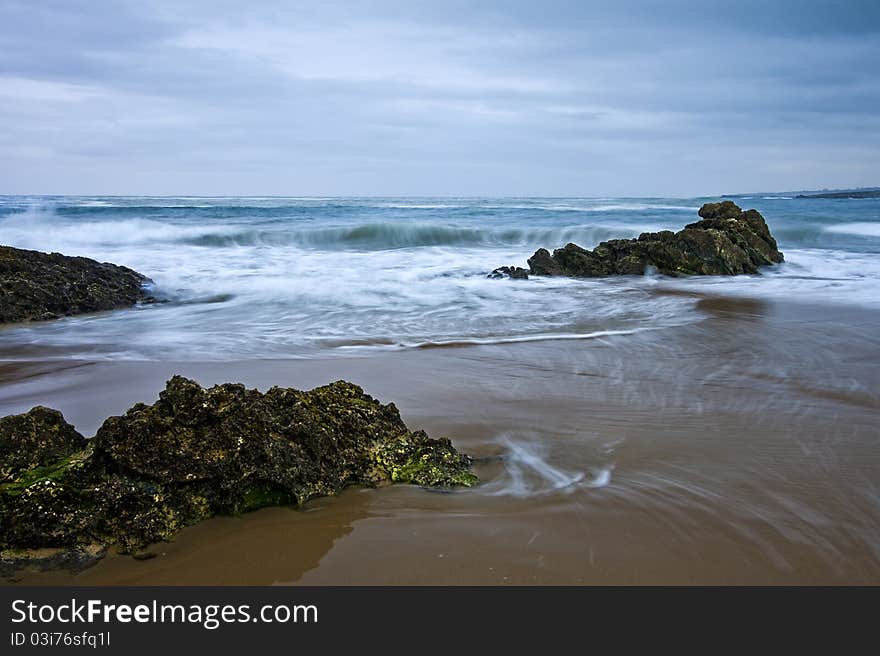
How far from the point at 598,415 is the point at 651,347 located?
2137mm

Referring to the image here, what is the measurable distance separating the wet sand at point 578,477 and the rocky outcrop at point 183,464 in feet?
0.27

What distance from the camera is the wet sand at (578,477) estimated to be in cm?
228

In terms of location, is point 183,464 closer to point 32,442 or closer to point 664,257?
point 32,442

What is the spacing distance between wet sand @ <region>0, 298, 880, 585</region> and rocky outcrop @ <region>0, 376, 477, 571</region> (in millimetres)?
82

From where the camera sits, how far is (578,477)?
9.84 feet

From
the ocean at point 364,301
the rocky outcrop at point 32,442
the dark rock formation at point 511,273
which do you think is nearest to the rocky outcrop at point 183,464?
the rocky outcrop at point 32,442

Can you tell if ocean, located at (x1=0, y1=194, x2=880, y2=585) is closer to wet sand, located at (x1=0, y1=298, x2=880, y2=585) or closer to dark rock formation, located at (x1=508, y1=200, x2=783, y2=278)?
wet sand, located at (x1=0, y1=298, x2=880, y2=585)

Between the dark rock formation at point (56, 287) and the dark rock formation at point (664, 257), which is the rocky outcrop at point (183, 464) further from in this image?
the dark rock formation at point (664, 257)

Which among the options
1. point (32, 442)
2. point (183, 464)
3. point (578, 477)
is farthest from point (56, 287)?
point (578, 477)

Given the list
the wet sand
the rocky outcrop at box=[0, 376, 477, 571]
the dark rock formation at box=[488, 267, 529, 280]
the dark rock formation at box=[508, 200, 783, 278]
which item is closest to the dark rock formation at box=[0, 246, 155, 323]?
the wet sand

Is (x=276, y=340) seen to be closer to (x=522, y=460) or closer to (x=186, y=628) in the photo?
(x=522, y=460)

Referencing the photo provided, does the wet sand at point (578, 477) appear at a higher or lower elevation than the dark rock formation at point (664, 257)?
lower

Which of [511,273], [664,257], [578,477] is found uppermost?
[664,257]

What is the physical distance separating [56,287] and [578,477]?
7061mm
